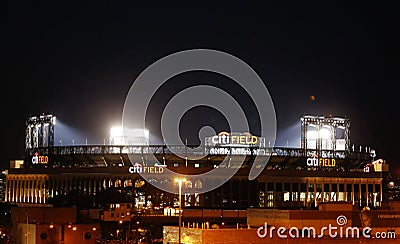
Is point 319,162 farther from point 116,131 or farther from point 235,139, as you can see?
point 116,131

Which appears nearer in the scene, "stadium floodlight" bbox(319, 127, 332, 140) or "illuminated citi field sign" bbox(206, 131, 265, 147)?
"illuminated citi field sign" bbox(206, 131, 265, 147)

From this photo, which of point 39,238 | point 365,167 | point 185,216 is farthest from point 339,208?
point 365,167

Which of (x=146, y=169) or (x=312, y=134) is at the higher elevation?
(x=312, y=134)

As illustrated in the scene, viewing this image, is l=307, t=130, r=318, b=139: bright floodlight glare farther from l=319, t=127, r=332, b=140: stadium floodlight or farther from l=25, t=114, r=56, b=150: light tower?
l=25, t=114, r=56, b=150: light tower

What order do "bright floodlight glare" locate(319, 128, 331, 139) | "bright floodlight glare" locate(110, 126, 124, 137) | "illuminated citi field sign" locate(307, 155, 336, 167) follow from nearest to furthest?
"illuminated citi field sign" locate(307, 155, 336, 167) → "bright floodlight glare" locate(110, 126, 124, 137) → "bright floodlight glare" locate(319, 128, 331, 139)

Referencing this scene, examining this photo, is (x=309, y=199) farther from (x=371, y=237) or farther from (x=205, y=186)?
(x=371, y=237)

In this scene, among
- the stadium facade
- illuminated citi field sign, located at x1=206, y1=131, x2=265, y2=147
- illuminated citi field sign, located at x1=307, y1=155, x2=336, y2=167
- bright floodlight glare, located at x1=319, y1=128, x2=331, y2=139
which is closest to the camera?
the stadium facade

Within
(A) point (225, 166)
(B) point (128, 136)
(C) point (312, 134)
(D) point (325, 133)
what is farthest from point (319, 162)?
(B) point (128, 136)

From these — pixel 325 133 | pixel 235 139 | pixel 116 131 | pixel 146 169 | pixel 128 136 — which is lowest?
pixel 146 169

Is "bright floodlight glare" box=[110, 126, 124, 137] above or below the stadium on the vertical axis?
above

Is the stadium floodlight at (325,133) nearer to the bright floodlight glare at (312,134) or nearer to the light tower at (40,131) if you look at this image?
the bright floodlight glare at (312,134)

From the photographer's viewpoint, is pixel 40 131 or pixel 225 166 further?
pixel 40 131

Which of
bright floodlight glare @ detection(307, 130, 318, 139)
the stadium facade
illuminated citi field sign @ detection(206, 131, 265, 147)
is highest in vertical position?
bright floodlight glare @ detection(307, 130, 318, 139)

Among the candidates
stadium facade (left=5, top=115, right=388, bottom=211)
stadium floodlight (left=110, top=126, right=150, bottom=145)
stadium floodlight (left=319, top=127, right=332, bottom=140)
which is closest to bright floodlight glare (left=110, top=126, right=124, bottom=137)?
stadium floodlight (left=110, top=126, right=150, bottom=145)
